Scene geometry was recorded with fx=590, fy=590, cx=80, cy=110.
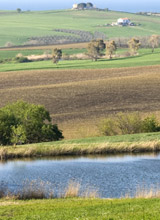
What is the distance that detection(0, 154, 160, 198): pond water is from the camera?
2948 centimetres

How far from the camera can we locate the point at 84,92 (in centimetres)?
7938

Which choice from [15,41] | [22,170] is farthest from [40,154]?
[15,41]

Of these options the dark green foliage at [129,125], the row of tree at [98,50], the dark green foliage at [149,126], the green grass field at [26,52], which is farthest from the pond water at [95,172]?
the green grass field at [26,52]

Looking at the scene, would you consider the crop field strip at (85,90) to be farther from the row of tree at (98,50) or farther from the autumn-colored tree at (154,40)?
the autumn-colored tree at (154,40)

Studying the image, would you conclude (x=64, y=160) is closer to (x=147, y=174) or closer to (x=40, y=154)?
(x=40, y=154)

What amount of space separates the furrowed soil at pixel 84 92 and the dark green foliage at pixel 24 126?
4.24 meters

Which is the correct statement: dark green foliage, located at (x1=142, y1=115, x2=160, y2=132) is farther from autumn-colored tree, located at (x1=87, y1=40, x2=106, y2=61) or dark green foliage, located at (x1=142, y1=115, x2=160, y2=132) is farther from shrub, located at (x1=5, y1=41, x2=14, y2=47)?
shrub, located at (x1=5, y1=41, x2=14, y2=47)

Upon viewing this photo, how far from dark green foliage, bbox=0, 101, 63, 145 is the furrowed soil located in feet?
13.9

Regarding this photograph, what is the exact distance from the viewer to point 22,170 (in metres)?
36.4

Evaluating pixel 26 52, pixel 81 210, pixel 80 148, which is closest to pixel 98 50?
pixel 26 52

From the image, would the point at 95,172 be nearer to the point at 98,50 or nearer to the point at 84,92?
the point at 84,92

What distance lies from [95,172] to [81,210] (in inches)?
664

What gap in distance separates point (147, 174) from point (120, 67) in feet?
260

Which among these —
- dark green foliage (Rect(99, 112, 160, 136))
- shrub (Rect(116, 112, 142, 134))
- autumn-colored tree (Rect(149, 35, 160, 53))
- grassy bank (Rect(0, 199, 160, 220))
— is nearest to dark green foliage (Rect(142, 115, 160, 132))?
dark green foliage (Rect(99, 112, 160, 136))
